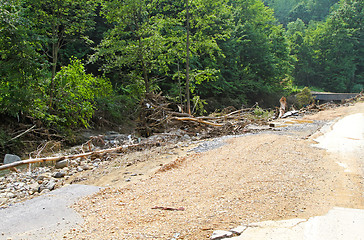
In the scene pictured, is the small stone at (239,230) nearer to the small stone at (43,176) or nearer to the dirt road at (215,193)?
the dirt road at (215,193)

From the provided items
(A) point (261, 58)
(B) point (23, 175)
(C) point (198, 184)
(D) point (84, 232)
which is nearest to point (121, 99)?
(B) point (23, 175)

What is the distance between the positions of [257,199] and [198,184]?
4.07ft

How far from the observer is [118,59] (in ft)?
44.1

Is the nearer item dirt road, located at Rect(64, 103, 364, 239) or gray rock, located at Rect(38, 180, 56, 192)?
dirt road, located at Rect(64, 103, 364, 239)

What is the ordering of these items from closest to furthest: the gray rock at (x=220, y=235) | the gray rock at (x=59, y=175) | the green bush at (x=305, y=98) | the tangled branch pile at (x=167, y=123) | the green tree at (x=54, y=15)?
the gray rock at (x=220, y=235)
the gray rock at (x=59, y=175)
the tangled branch pile at (x=167, y=123)
the green tree at (x=54, y=15)
the green bush at (x=305, y=98)

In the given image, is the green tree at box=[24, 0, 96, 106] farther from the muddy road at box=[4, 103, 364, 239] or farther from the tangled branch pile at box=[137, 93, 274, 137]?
the muddy road at box=[4, 103, 364, 239]

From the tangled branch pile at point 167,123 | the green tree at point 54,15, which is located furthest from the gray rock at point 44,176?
the green tree at point 54,15

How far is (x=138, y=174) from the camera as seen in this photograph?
20.2 ft

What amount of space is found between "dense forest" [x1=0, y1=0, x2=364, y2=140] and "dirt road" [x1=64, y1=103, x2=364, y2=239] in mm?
5732

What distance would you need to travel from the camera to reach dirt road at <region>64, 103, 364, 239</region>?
322 centimetres

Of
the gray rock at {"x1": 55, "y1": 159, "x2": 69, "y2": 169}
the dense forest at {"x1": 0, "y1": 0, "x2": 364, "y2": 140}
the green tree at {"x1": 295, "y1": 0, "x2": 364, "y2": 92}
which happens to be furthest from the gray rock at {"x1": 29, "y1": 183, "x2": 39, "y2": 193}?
the green tree at {"x1": 295, "y1": 0, "x2": 364, "y2": 92}

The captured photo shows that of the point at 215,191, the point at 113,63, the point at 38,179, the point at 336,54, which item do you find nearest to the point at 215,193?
the point at 215,191

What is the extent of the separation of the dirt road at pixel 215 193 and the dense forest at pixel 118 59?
18.8 ft

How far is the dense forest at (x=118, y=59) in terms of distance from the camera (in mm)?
9648
